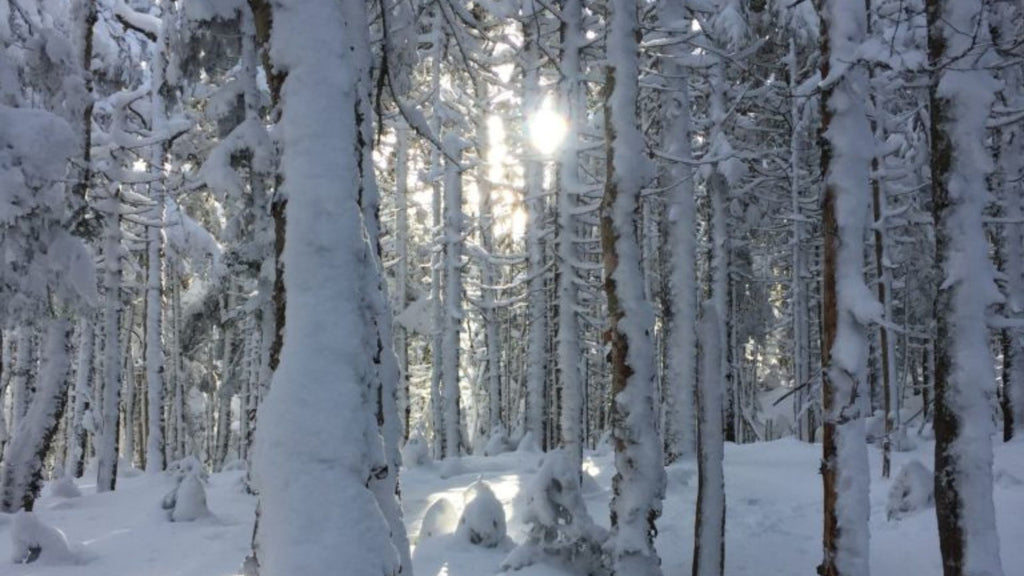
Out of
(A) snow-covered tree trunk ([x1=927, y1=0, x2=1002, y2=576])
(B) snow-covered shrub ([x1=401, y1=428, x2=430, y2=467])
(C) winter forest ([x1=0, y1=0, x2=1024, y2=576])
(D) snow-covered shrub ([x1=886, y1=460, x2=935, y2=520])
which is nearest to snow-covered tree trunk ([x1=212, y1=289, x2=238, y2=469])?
(C) winter forest ([x1=0, y1=0, x2=1024, y2=576])

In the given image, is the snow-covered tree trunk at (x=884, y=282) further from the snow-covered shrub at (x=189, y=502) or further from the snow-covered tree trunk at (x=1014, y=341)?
the snow-covered shrub at (x=189, y=502)

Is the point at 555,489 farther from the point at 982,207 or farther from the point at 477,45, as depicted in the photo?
the point at 477,45

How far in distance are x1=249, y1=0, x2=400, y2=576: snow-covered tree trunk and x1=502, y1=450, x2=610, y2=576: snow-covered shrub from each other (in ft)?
16.1

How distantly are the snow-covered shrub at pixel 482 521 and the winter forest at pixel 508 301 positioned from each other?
0.04m

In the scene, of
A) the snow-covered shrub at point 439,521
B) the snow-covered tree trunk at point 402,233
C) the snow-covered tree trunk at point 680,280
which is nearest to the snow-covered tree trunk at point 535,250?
the snow-covered tree trunk at point 680,280

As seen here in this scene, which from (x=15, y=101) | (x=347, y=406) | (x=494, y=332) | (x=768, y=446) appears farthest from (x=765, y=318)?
(x=347, y=406)

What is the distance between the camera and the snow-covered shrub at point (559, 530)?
25.6ft

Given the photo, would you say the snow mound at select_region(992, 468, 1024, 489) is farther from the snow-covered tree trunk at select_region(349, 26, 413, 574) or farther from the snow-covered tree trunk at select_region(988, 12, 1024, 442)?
the snow-covered tree trunk at select_region(349, 26, 413, 574)

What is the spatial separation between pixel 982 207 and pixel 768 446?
8.99 metres

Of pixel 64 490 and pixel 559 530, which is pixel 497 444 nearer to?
pixel 64 490

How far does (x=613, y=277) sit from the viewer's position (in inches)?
298

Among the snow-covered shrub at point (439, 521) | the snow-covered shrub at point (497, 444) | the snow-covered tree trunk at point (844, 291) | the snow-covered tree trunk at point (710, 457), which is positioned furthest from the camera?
the snow-covered shrub at point (497, 444)

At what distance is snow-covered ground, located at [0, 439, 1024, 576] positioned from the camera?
26.1 ft

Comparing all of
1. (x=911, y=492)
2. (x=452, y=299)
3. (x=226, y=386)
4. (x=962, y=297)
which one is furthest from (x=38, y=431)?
(x=911, y=492)
